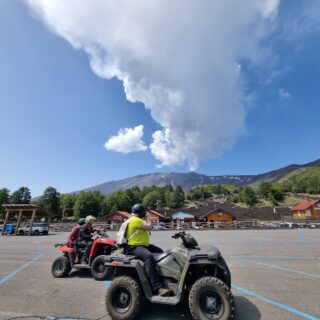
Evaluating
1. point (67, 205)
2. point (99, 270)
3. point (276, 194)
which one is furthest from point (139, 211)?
point (276, 194)

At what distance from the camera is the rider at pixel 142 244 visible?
15.6ft

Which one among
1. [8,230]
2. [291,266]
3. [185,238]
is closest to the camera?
[185,238]

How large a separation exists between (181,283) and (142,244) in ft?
3.33

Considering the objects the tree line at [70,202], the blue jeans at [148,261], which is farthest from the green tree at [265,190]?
the blue jeans at [148,261]

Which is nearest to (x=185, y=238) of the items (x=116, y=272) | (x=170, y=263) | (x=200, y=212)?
(x=170, y=263)

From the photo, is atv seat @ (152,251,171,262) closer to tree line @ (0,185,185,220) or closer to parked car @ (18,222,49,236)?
parked car @ (18,222,49,236)

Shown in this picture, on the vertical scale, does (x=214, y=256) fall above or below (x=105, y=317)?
above

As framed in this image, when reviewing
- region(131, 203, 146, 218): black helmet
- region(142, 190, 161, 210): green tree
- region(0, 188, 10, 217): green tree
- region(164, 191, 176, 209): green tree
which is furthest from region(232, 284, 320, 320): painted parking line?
region(164, 191, 176, 209): green tree

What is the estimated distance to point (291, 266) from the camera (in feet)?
30.0

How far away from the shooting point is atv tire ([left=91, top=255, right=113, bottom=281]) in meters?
7.59

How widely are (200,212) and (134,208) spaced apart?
77.1m

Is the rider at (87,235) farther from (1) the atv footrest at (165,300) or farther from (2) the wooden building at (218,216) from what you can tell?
(2) the wooden building at (218,216)

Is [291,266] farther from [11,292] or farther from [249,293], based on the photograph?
[11,292]

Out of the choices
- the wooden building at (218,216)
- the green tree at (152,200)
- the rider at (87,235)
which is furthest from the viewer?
the green tree at (152,200)
